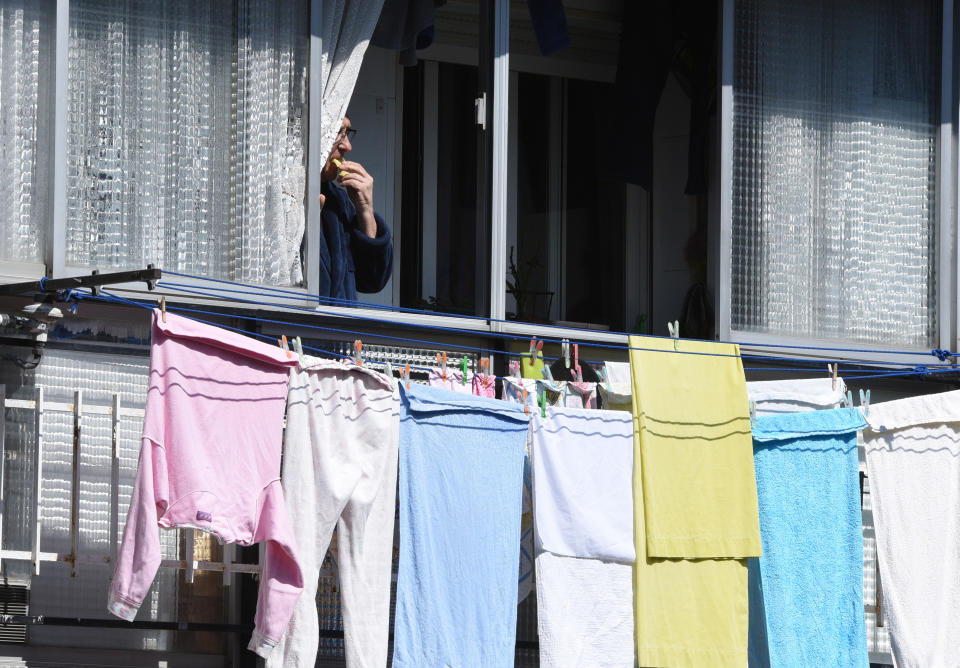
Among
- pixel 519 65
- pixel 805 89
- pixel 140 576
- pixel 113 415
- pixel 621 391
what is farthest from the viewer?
pixel 519 65

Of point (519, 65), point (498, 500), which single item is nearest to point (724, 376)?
point (498, 500)

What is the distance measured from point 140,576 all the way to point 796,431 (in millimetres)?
2660

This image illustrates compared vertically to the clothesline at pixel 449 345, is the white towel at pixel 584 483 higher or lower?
lower

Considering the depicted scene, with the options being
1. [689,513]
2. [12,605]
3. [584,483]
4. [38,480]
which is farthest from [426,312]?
[12,605]

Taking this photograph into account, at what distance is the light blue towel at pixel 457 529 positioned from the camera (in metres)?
6.09

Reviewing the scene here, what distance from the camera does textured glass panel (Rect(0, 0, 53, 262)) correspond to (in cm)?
616

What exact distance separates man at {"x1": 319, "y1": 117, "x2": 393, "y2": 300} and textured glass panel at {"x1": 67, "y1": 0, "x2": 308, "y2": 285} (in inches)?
16.3

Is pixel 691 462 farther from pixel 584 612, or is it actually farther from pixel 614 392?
pixel 584 612

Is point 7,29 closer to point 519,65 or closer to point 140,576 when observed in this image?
point 140,576

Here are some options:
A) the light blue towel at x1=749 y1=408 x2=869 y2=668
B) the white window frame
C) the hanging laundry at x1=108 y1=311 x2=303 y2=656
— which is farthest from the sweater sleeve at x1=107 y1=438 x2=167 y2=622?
the white window frame

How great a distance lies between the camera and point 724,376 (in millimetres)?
6699

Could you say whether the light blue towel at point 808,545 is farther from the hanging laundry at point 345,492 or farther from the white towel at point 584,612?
the hanging laundry at point 345,492

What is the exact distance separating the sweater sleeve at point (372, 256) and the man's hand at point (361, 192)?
0.04 m

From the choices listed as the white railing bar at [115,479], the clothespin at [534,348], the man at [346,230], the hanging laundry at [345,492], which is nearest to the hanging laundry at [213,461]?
the hanging laundry at [345,492]
